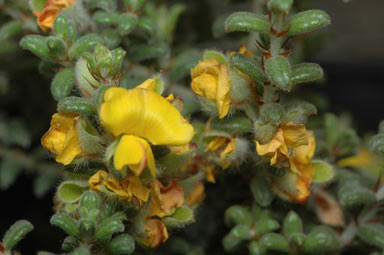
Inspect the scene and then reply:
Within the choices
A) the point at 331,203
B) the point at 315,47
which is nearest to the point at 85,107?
the point at 331,203

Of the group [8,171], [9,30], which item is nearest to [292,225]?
[9,30]

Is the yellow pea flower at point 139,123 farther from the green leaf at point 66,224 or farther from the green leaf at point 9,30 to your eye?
the green leaf at point 9,30

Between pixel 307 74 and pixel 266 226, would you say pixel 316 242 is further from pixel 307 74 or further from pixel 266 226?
pixel 307 74

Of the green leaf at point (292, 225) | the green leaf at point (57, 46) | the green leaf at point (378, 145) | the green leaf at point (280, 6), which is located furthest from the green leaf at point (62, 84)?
the green leaf at point (378, 145)

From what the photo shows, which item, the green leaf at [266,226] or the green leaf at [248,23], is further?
the green leaf at [266,226]

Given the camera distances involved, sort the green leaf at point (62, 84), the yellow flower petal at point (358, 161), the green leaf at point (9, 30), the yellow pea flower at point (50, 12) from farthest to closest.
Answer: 1. the yellow flower petal at point (358, 161)
2. the green leaf at point (9, 30)
3. the yellow pea flower at point (50, 12)
4. the green leaf at point (62, 84)
